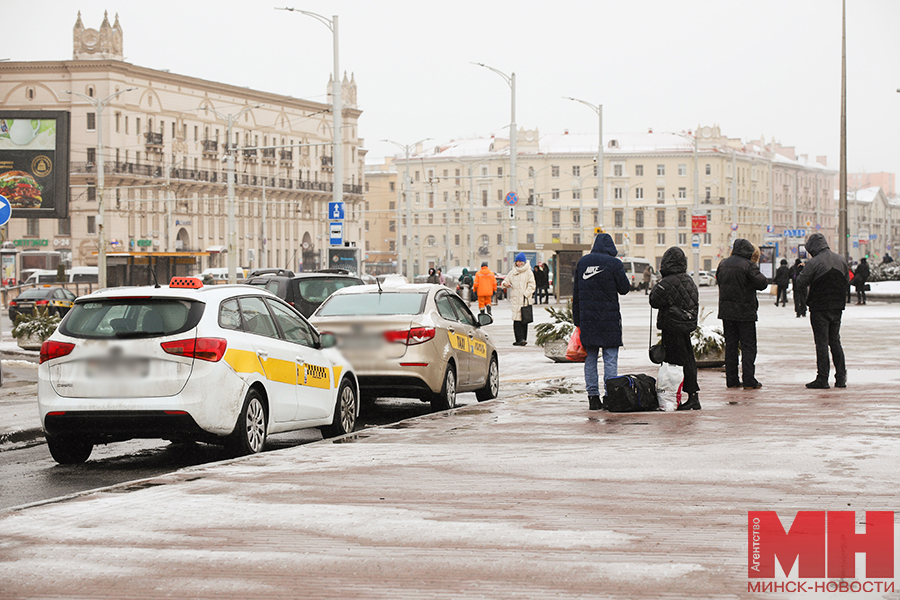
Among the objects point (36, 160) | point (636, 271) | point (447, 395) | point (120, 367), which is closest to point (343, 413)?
point (447, 395)

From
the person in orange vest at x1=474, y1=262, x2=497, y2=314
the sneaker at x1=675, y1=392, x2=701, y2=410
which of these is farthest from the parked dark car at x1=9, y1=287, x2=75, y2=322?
the sneaker at x1=675, y1=392, x2=701, y2=410

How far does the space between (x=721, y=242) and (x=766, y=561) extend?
134 metres

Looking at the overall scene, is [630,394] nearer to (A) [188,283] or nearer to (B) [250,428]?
(B) [250,428]

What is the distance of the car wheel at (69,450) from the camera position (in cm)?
1037

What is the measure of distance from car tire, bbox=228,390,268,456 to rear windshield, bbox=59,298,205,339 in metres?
→ 0.89

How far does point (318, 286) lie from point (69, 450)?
1069cm

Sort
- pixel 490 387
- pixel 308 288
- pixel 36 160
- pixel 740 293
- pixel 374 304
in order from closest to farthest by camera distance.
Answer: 1. pixel 374 304
2. pixel 740 293
3. pixel 490 387
4. pixel 308 288
5. pixel 36 160

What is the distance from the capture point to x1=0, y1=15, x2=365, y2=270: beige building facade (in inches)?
3302

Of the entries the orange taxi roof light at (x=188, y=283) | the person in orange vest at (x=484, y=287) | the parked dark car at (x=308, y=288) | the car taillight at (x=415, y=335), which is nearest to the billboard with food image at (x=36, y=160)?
the parked dark car at (x=308, y=288)

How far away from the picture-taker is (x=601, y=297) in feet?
42.5

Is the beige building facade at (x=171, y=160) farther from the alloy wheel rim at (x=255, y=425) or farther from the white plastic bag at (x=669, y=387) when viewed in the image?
the alloy wheel rim at (x=255, y=425)

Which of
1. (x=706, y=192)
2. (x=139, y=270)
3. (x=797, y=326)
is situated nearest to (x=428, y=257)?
(x=706, y=192)

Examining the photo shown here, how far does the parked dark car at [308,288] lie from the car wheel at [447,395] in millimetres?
6778

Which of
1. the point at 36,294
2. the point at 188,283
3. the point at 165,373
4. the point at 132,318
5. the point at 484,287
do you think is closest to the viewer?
the point at 165,373
